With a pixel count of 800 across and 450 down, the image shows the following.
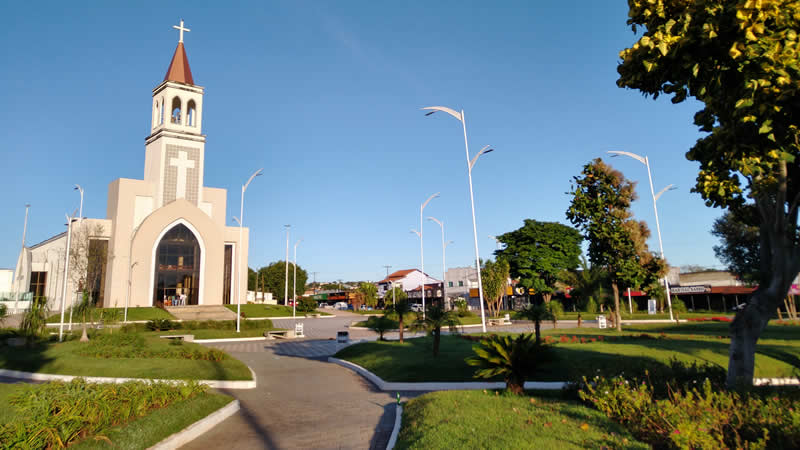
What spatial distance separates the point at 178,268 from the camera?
5594 centimetres

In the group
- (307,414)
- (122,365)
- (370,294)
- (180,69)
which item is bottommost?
(307,414)

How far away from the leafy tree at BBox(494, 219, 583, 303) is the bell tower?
38.8 metres

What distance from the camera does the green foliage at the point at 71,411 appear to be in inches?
287

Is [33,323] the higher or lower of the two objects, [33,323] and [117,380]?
the higher

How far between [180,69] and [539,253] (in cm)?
4905

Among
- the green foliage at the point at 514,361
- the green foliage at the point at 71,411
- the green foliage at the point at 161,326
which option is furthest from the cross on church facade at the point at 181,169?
the green foliage at the point at 514,361

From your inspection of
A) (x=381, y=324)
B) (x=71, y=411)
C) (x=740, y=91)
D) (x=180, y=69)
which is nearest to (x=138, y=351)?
(x=381, y=324)

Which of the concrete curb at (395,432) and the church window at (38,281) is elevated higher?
the church window at (38,281)

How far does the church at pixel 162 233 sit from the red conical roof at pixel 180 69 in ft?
0.38

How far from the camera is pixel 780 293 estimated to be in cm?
852

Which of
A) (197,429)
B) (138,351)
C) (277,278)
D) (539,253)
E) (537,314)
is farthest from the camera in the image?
(277,278)

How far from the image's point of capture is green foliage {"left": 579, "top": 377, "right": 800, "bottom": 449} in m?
5.69

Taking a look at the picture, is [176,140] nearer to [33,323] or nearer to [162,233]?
[162,233]

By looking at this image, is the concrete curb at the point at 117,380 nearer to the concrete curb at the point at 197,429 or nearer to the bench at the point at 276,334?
the concrete curb at the point at 197,429
